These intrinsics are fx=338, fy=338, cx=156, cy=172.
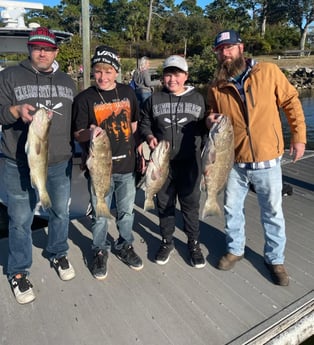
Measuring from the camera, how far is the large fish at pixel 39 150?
2.52 meters

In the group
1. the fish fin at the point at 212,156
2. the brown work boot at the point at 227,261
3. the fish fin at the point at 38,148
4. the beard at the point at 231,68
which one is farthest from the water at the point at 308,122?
the fish fin at the point at 38,148

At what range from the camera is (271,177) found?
3.05 m

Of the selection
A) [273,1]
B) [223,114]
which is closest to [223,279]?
[223,114]

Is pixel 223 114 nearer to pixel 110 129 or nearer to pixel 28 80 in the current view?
pixel 110 129

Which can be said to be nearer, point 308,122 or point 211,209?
point 211,209

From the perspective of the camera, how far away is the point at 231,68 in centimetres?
299

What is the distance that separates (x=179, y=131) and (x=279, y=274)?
169cm

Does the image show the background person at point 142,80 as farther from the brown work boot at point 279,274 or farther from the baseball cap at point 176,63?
the brown work boot at point 279,274

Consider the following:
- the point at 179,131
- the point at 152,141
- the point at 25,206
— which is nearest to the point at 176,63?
the point at 179,131

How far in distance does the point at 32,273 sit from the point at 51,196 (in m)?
0.92

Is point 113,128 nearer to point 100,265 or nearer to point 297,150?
point 100,265

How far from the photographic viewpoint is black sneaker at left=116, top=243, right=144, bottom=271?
3.51 m

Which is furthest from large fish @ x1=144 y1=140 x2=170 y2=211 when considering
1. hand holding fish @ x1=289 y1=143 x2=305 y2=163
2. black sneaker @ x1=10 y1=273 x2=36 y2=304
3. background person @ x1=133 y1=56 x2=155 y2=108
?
background person @ x1=133 y1=56 x2=155 y2=108

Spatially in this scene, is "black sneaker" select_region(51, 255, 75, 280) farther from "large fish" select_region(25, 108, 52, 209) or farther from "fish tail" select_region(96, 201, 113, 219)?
"large fish" select_region(25, 108, 52, 209)
